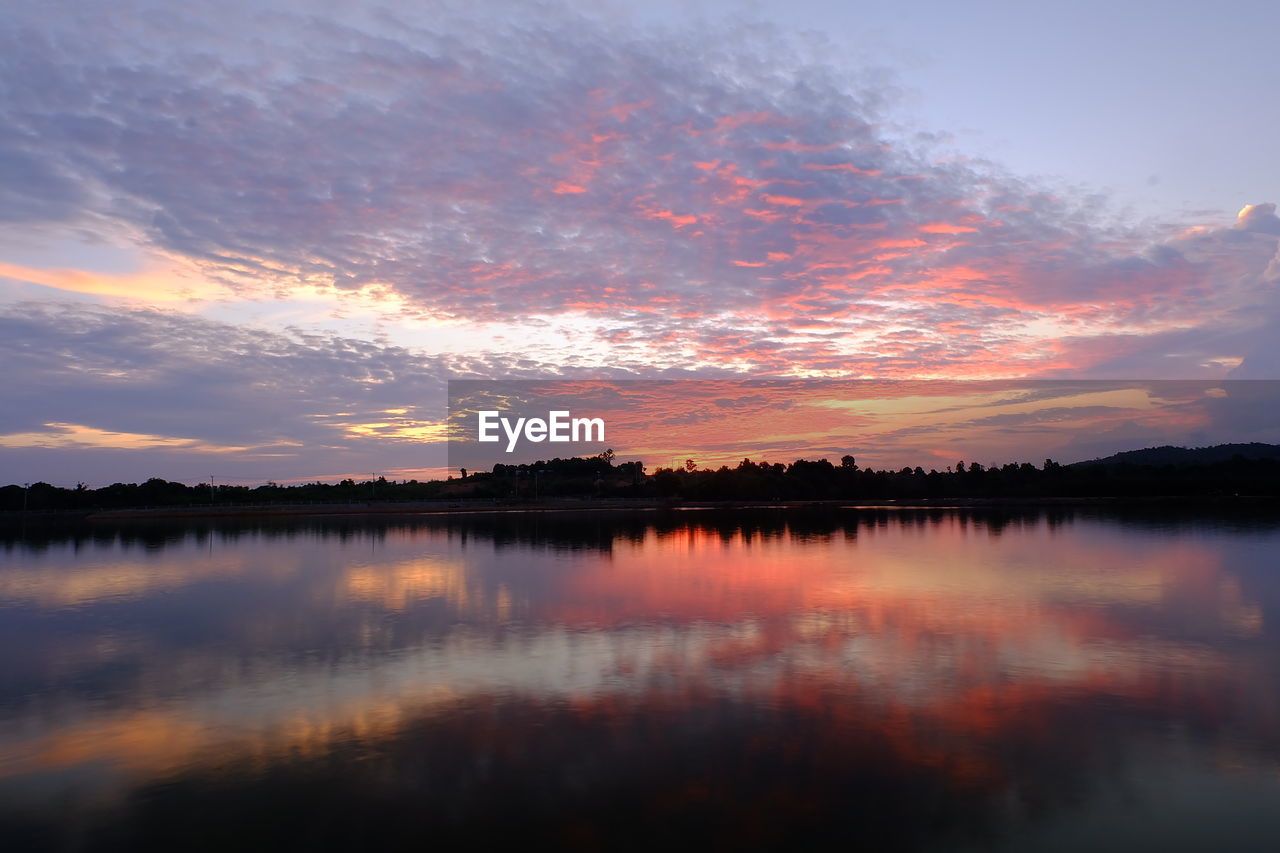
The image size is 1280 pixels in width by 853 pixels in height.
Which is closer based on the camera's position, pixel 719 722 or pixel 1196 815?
pixel 1196 815

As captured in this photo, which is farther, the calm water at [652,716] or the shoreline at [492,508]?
the shoreline at [492,508]

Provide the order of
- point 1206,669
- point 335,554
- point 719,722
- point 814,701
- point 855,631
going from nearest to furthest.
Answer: point 719,722
point 814,701
point 1206,669
point 855,631
point 335,554

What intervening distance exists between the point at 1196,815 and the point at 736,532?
61.7 m

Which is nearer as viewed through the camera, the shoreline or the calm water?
the calm water

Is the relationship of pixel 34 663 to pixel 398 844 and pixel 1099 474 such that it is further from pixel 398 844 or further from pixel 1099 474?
pixel 1099 474

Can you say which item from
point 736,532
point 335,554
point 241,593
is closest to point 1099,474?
point 736,532

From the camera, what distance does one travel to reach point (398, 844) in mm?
10117

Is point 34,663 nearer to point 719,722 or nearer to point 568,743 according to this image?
point 568,743

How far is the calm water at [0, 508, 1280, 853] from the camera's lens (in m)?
10.7

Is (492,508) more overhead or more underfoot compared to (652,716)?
more overhead

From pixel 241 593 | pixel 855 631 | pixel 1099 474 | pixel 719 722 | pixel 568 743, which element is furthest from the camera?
pixel 1099 474

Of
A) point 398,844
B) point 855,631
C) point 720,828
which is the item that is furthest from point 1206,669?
point 398,844

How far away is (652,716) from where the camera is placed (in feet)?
49.8

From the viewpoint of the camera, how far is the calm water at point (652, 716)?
35.2 feet
